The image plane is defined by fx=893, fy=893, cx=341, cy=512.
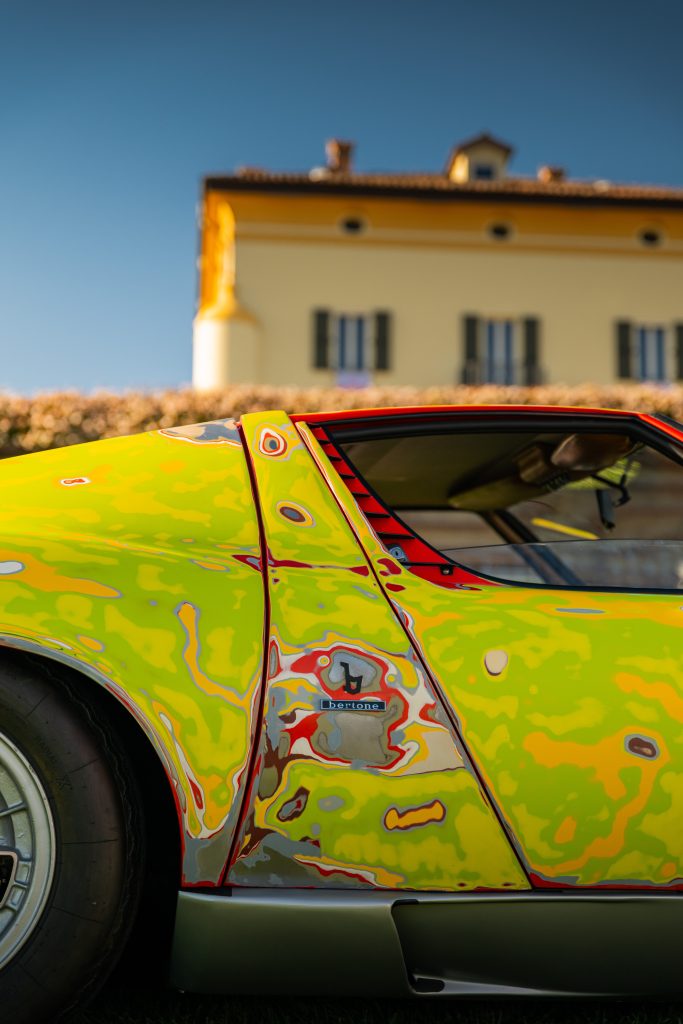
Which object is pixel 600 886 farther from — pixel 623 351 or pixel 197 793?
pixel 623 351

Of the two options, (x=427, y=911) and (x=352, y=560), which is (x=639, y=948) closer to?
(x=427, y=911)

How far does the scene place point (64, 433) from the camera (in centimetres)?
851

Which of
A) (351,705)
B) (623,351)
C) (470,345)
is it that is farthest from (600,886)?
(623,351)

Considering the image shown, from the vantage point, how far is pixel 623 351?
22266 millimetres

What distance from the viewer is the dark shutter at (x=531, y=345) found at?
22094 millimetres

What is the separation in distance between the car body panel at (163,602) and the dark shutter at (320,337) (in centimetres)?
2009

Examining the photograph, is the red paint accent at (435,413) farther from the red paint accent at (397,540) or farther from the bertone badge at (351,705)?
the bertone badge at (351,705)

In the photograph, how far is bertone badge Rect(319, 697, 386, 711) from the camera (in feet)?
5.38

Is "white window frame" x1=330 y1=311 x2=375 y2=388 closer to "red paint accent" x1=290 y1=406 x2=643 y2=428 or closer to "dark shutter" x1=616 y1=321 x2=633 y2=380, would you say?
"dark shutter" x1=616 y1=321 x2=633 y2=380

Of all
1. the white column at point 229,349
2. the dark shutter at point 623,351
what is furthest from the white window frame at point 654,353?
the white column at point 229,349

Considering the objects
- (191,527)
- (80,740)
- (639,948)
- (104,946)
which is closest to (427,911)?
(639,948)

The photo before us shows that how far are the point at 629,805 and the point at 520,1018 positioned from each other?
60 cm

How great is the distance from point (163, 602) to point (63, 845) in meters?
0.46

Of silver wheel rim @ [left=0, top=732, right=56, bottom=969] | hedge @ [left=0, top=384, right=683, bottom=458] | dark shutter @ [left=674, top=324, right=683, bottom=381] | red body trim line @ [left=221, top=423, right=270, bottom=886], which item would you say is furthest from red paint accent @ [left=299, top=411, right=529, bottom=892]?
dark shutter @ [left=674, top=324, right=683, bottom=381]
